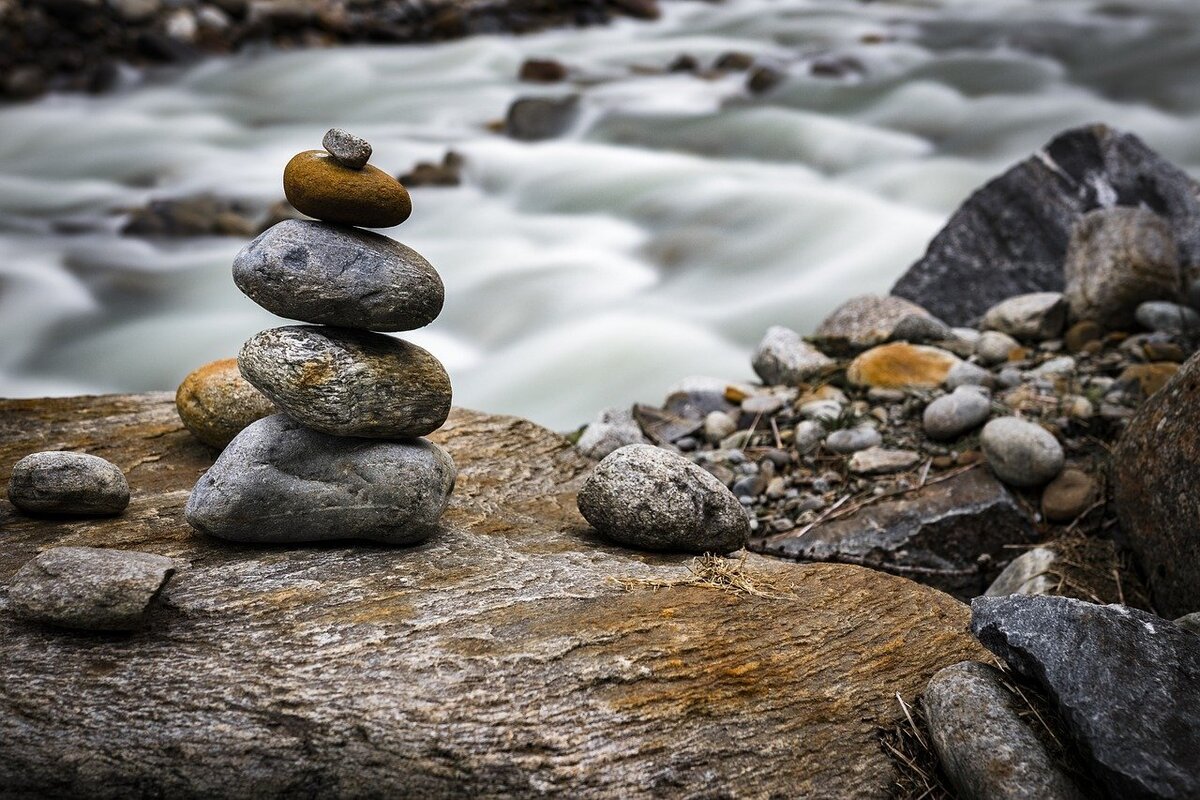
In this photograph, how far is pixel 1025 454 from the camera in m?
4.51

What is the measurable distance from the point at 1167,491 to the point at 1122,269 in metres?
2.51

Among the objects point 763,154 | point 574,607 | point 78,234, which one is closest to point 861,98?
point 763,154

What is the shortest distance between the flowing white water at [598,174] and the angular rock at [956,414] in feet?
8.65

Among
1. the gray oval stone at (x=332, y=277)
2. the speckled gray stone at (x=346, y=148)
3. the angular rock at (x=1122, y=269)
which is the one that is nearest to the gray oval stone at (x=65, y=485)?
the gray oval stone at (x=332, y=277)

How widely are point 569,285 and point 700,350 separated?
5.29ft

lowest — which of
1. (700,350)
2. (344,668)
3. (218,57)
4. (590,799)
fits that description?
(700,350)

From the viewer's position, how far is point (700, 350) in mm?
A: 8016

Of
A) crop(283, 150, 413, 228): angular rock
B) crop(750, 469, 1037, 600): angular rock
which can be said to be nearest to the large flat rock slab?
crop(750, 469, 1037, 600): angular rock

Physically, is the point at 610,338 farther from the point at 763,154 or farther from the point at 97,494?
the point at 97,494

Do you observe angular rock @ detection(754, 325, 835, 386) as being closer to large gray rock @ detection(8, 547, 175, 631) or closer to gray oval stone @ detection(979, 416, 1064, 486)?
gray oval stone @ detection(979, 416, 1064, 486)

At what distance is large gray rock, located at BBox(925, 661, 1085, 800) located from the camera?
8.46ft

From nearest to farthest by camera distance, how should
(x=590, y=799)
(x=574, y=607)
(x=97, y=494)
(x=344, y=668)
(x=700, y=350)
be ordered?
(x=590, y=799), (x=344, y=668), (x=574, y=607), (x=97, y=494), (x=700, y=350)

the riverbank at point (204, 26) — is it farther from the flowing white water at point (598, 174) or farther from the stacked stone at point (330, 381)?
the stacked stone at point (330, 381)

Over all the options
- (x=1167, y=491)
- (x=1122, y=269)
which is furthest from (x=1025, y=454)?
(x=1122, y=269)
